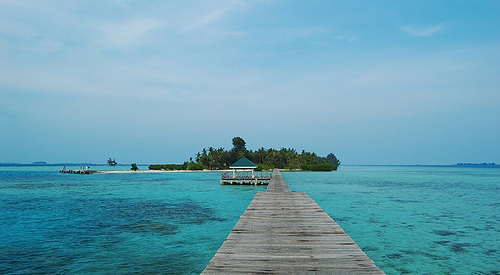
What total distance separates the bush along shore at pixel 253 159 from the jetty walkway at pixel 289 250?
98699mm

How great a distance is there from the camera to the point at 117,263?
34.6 feet

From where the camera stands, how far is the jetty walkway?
5.85 metres

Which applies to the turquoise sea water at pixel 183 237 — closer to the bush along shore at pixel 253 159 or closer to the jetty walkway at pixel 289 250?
the jetty walkway at pixel 289 250

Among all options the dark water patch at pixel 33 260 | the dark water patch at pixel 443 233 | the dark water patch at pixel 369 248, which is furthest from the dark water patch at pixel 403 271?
the dark water patch at pixel 33 260

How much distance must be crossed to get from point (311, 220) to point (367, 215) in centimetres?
1112

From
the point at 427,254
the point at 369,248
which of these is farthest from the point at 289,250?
the point at 427,254

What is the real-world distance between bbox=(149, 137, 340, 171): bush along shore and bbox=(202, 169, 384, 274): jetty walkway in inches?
3886

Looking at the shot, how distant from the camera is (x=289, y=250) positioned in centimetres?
716

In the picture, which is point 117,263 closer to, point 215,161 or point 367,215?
point 367,215

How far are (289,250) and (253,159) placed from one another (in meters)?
114

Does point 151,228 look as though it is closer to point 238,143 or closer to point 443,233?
point 443,233

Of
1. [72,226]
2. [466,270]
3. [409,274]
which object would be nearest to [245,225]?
[409,274]

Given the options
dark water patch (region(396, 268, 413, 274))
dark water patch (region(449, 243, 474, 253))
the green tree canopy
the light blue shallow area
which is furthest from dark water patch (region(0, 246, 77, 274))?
the green tree canopy

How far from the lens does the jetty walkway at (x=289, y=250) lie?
19.2 ft
